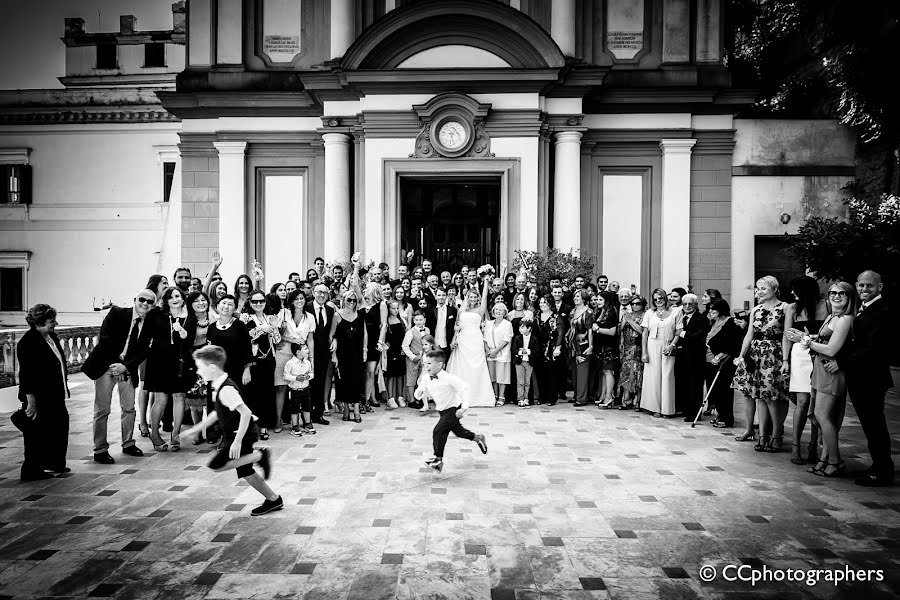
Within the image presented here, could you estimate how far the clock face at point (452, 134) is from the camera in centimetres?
1348

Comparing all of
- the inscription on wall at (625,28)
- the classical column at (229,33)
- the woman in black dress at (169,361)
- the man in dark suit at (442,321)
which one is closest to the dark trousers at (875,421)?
the man in dark suit at (442,321)

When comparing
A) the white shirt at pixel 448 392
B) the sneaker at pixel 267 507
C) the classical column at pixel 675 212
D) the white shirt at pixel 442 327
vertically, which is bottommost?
the sneaker at pixel 267 507

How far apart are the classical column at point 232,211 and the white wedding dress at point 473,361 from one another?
25.0 feet

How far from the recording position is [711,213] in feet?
47.7

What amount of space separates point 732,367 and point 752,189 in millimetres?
8082

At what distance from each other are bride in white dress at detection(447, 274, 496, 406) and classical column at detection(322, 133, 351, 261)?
5.44 m

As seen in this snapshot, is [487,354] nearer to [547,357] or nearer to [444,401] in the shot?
[547,357]

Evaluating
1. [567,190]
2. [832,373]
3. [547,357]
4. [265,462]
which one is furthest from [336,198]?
[832,373]

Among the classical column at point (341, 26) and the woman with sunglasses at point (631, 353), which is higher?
the classical column at point (341, 26)

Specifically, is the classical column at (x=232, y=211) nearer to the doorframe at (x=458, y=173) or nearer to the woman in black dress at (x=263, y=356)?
the doorframe at (x=458, y=173)

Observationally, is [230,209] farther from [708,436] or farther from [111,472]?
[708,436]

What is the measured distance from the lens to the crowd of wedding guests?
18.9ft

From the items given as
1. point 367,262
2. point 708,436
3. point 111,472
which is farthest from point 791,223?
point 111,472

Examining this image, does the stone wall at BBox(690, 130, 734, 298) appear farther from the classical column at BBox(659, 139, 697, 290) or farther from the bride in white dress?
the bride in white dress
